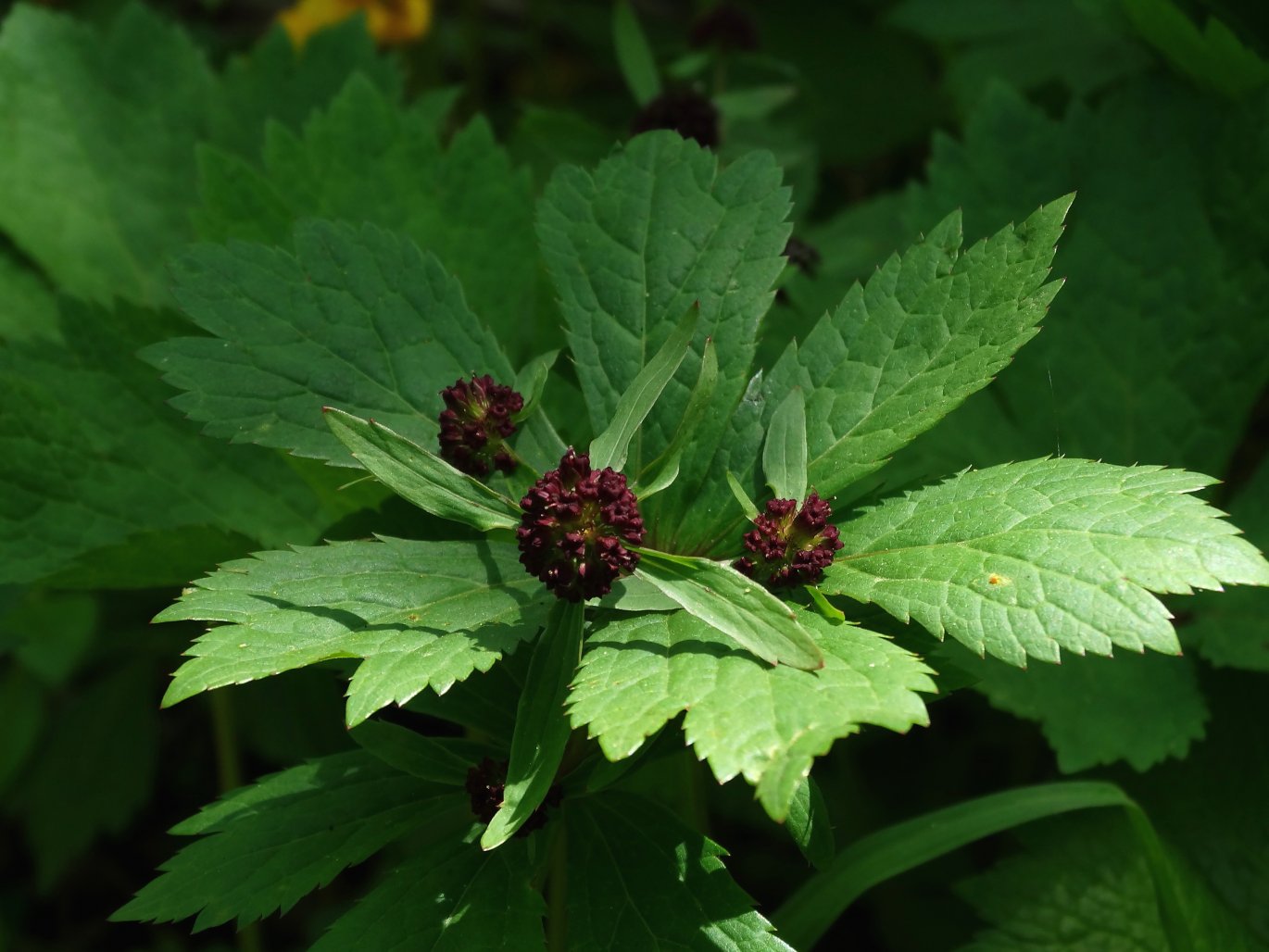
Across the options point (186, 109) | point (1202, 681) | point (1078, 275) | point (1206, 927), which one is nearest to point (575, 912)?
point (1206, 927)

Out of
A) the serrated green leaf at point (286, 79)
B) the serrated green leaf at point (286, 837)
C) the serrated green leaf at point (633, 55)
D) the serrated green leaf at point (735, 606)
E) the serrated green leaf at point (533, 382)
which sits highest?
the serrated green leaf at point (286, 79)

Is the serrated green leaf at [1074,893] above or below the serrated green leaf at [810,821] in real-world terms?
below

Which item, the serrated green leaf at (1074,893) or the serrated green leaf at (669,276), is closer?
the serrated green leaf at (669,276)

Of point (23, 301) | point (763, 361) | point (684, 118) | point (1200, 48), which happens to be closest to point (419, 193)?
point (684, 118)

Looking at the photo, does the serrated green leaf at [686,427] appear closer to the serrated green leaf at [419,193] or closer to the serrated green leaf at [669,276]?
the serrated green leaf at [669,276]

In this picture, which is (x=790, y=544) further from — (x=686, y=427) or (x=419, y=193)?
(x=419, y=193)

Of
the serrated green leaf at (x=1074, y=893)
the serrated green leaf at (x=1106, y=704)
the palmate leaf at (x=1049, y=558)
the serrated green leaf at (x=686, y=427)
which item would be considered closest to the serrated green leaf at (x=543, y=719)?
the serrated green leaf at (x=686, y=427)

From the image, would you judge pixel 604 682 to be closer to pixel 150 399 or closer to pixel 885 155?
pixel 150 399
